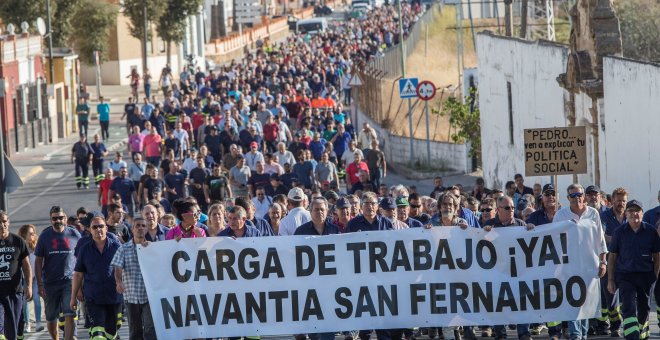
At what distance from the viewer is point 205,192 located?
26.8 meters

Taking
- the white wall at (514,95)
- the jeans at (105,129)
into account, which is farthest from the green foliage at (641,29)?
the jeans at (105,129)

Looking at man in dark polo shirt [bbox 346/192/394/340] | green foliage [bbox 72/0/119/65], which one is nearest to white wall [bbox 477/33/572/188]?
man in dark polo shirt [bbox 346/192/394/340]

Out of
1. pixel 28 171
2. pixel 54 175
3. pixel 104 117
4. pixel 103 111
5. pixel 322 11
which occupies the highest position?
pixel 322 11

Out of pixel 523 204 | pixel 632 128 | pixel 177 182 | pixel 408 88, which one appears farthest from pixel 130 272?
pixel 408 88

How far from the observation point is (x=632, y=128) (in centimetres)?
2348

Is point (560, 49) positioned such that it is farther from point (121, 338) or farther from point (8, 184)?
point (121, 338)

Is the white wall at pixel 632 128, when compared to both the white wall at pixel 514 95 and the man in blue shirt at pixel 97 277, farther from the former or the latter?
the man in blue shirt at pixel 97 277

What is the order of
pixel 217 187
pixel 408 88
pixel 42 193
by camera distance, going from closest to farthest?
pixel 217 187, pixel 408 88, pixel 42 193

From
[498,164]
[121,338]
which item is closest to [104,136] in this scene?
[498,164]

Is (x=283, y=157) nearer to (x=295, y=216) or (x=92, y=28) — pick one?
(x=295, y=216)

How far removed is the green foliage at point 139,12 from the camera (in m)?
72.2

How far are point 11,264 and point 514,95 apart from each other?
1729 cm

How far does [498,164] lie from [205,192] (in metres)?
8.70

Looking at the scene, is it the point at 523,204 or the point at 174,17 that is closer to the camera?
the point at 523,204
